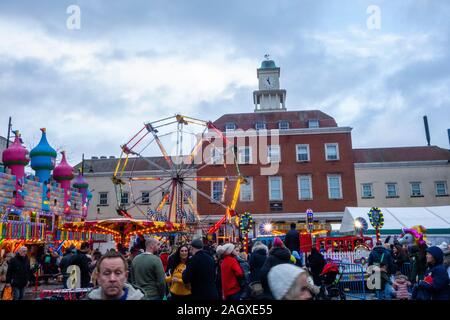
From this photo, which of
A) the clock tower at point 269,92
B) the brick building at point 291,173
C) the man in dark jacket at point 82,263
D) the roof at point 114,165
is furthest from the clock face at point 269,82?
the man in dark jacket at point 82,263

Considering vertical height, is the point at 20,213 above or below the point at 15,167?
below

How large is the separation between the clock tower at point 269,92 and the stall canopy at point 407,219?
80.5 ft

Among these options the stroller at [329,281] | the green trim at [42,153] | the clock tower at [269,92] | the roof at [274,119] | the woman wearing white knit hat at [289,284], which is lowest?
the stroller at [329,281]

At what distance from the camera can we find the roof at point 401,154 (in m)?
37.1

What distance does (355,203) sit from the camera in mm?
33625

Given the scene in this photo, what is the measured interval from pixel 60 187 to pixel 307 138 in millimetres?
21257

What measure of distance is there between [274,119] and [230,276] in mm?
32172

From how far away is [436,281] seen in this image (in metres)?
5.23

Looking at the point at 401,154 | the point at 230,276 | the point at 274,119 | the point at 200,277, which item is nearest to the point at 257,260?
the point at 230,276

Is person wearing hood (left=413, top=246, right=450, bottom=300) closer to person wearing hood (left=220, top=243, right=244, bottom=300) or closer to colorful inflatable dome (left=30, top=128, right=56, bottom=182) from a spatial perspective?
person wearing hood (left=220, top=243, right=244, bottom=300)

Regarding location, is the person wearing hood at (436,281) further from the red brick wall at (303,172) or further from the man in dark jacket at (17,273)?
the red brick wall at (303,172)
